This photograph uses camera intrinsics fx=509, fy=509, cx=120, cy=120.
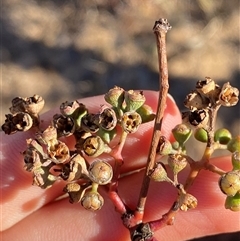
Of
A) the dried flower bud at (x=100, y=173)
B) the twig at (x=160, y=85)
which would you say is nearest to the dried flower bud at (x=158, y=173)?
the twig at (x=160, y=85)

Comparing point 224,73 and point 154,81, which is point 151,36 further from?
point 224,73

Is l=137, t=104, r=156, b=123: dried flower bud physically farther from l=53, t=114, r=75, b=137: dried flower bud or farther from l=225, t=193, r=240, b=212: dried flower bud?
l=225, t=193, r=240, b=212: dried flower bud

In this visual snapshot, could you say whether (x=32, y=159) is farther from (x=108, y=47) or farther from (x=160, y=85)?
(x=108, y=47)

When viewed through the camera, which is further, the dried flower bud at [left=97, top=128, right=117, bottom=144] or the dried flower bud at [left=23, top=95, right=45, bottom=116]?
the dried flower bud at [left=23, top=95, right=45, bottom=116]

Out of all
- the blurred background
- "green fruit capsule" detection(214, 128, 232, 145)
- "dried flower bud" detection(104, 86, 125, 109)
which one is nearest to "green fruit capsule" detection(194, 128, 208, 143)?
"green fruit capsule" detection(214, 128, 232, 145)

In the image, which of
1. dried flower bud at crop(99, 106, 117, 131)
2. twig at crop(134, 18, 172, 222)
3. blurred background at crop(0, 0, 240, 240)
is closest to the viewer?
twig at crop(134, 18, 172, 222)

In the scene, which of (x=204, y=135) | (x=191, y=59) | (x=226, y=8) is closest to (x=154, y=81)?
(x=191, y=59)

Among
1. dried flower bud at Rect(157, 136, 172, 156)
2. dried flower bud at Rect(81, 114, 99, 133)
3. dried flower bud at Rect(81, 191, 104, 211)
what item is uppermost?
dried flower bud at Rect(81, 114, 99, 133)
